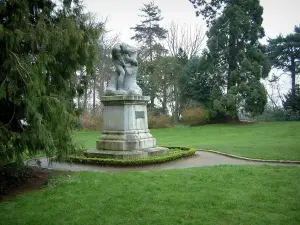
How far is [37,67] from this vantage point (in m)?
5.46

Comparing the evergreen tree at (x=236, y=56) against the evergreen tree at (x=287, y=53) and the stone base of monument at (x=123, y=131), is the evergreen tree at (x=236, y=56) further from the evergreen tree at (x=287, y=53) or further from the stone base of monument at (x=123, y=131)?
the stone base of monument at (x=123, y=131)

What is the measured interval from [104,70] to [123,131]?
24136mm

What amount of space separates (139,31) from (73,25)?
120 feet

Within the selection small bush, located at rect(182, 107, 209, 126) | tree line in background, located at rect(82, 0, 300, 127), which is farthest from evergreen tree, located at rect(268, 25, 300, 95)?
small bush, located at rect(182, 107, 209, 126)

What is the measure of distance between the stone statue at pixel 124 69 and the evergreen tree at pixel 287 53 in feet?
94.8

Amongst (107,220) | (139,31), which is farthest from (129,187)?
(139,31)

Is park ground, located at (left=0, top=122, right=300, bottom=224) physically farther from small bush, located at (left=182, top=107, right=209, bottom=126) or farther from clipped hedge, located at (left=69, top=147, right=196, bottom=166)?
small bush, located at (left=182, top=107, right=209, bottom=126)

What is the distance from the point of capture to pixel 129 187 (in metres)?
6.79

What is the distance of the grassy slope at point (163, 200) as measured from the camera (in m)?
5.09

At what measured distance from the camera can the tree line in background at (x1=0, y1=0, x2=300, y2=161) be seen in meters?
5.48

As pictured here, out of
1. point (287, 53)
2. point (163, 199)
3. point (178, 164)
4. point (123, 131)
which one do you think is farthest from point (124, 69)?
point (287, 53)

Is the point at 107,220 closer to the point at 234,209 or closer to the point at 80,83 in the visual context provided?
the point at 234,209

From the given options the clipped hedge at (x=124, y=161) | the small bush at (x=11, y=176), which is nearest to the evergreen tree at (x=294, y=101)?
the clipped hedge at (x=124, y=161)

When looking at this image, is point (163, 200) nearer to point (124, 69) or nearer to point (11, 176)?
point (11, 176)
